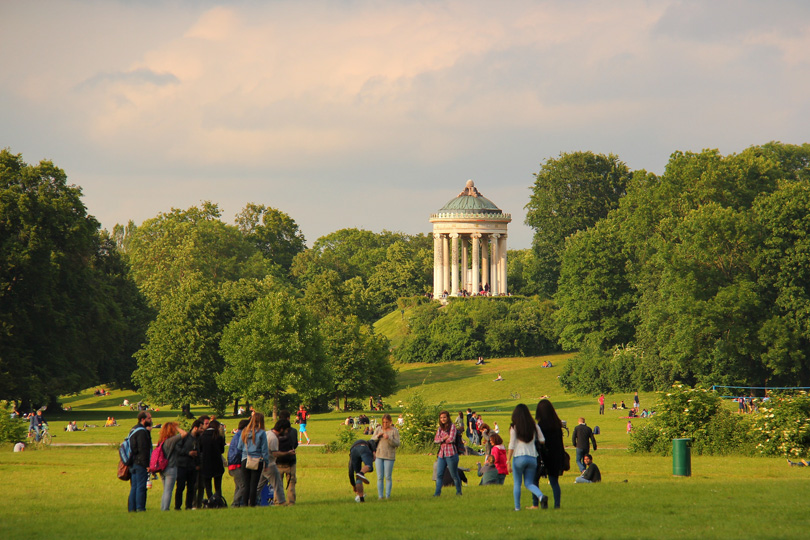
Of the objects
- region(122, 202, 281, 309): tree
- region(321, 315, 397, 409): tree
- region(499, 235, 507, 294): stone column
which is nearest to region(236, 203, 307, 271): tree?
region(122, 202, 281, 309): tree

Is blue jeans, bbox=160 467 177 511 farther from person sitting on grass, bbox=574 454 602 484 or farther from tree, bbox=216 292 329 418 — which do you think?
tree, bbox=216 292 329 418

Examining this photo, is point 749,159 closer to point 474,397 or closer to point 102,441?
point 474,397

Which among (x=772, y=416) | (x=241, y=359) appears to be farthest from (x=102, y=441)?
(x=772, y=416)

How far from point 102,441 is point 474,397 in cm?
3194

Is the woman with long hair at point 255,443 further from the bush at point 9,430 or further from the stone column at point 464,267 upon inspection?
the stone column at point 464,267

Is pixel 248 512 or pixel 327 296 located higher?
pixel 327 296

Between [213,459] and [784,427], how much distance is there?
1818 centimetres

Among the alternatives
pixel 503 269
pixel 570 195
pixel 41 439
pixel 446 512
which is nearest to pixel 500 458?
pixel 446 512

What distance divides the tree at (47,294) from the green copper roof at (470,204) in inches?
1841

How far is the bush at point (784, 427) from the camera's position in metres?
29.6

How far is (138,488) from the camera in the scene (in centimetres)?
1808

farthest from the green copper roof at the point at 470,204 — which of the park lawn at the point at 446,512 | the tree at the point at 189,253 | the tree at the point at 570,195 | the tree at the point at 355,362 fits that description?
the park lawn at the point at 446,512

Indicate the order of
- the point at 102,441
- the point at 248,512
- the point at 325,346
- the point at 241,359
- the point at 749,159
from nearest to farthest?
the point at 248,512, the point at 102,441, the point at 241,359, the point at 325,346, the point at 749,159

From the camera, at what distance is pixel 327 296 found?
67.4 metres
